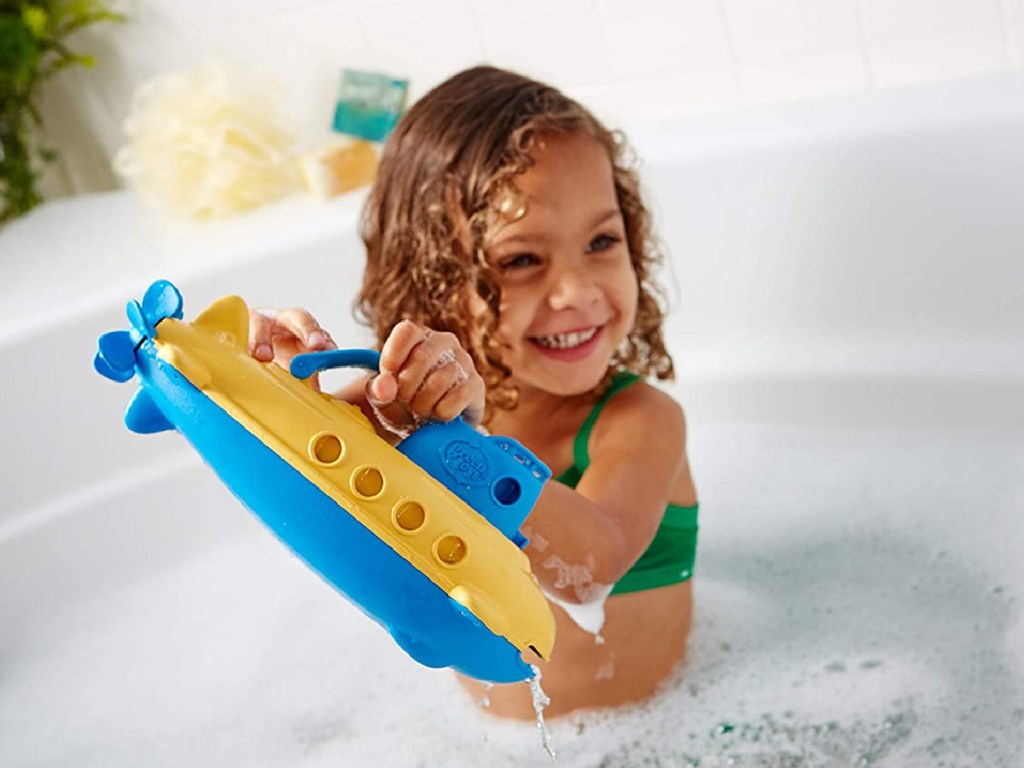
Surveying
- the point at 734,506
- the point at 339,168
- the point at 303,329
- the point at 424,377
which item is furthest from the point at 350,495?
the point at 339,168

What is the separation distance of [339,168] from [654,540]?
2.60ft

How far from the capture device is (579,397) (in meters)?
1.18

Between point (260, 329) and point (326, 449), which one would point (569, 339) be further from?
point (326, 449)

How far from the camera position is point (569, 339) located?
3.63ft

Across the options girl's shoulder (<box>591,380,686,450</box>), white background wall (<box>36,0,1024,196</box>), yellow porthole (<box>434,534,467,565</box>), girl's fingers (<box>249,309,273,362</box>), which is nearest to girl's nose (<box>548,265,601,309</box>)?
girl's shoulder (<box>591,380,686,450</box>)

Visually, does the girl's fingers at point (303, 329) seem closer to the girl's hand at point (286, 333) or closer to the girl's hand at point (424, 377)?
the girl's hand at point (286, 333)

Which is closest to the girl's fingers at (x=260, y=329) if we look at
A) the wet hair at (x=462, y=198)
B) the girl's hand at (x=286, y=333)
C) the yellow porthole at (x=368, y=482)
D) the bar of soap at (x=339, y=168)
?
the girl's hand at (x=286, y=333)

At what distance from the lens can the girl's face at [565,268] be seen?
1064 mm

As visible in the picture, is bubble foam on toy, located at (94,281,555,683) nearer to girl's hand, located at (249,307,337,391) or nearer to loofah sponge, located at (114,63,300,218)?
girl's hand, located at (249,307,337,391)

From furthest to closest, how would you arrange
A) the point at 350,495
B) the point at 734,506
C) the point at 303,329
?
1. the point at 734,506
2. the point at 303,329
3. the point at 350,495

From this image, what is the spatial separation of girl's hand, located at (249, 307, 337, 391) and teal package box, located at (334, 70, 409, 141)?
2.86 ft

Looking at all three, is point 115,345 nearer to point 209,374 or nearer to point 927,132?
point 209,374

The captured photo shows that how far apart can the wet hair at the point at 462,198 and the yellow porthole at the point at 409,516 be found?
416 mm

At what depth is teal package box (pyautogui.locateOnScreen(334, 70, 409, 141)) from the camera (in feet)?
6.00
